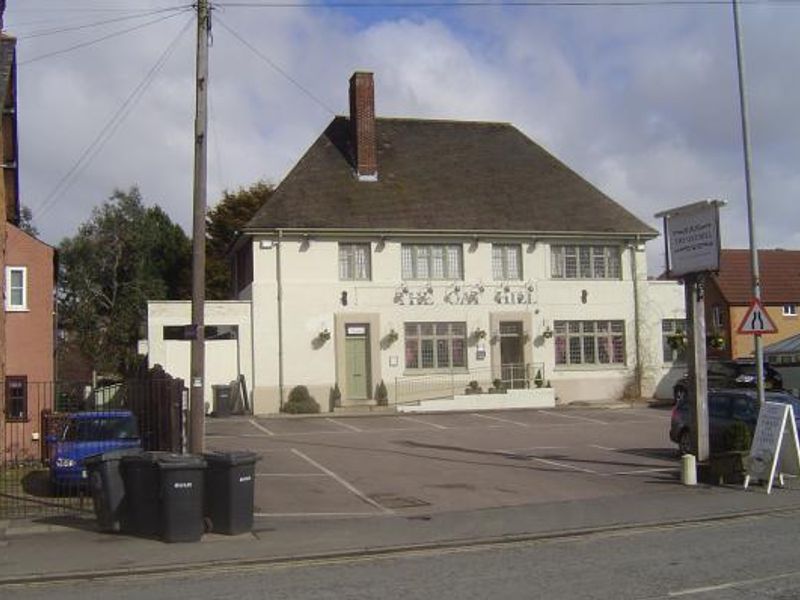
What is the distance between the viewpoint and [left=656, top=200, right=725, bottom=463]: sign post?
57.8 feet

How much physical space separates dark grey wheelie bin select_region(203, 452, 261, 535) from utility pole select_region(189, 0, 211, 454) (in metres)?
2.23

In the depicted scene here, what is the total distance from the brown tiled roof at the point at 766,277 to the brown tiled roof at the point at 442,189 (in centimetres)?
1602

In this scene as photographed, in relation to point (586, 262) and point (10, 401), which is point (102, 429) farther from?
point (586, 262)

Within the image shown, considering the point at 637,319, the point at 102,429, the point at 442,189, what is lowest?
the point at 102,429

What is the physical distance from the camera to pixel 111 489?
12500 mm

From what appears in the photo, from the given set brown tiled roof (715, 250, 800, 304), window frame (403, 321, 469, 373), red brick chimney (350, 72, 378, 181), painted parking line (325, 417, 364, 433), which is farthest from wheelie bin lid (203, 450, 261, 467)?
brown tiled roof (715, 250, 800, 304)

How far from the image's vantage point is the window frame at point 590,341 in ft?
122

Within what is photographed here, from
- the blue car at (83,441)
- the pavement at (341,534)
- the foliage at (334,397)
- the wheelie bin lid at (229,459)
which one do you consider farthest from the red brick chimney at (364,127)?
the wheelie bin lid at (229,459)

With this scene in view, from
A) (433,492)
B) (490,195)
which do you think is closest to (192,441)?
(433,492)

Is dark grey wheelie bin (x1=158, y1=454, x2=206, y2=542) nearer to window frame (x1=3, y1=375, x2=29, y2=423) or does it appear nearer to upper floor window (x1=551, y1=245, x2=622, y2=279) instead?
window frame (x1=3, y1=375, x2=29, y2=423)

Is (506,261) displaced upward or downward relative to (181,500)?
upward

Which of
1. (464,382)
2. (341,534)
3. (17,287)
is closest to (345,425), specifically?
(464,382)

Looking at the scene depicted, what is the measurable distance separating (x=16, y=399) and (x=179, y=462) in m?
13.3

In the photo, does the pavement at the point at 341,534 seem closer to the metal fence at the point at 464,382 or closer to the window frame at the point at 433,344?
the metal fence at the point at 464,382
